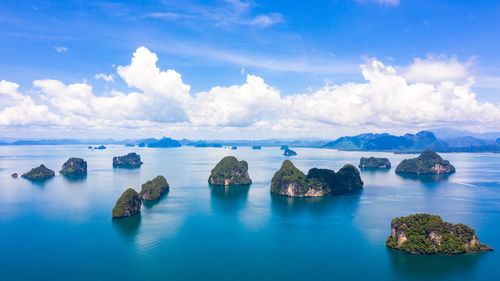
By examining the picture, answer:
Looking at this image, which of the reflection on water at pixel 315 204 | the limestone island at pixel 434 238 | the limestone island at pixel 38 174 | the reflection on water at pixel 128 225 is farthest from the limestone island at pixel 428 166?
the limestone island at pixel 38 174

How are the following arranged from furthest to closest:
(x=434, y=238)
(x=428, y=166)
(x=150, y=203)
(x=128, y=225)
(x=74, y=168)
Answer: (x=428, y=166)
(x=74, y=168)
(x=150, y=203)
(x=128, y=225)
(x=434, y=238)

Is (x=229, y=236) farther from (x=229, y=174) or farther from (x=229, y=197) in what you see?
(x=229, y=174)

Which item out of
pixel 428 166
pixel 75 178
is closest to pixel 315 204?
pixel 75 178

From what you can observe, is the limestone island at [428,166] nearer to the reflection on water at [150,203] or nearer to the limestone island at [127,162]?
the reflection on water at [150,203]

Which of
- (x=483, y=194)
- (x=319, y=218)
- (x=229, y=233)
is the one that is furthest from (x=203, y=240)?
(x=483, y=194)

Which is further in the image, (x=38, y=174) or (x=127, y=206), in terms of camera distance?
(x=38, y=174)

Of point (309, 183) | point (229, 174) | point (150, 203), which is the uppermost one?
point (229, 174)
